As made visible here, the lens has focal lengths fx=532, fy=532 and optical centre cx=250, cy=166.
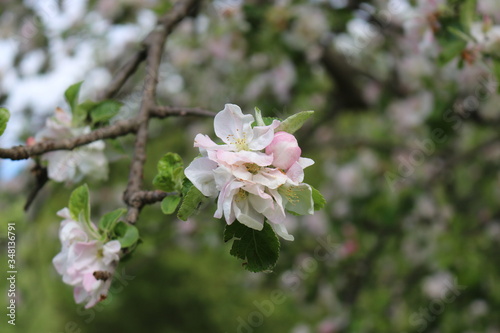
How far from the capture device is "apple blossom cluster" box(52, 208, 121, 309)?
2.88 feet

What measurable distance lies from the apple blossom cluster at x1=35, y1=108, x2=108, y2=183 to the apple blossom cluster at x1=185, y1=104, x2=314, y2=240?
42cm

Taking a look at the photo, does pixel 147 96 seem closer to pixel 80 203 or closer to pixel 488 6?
pixel 80 203

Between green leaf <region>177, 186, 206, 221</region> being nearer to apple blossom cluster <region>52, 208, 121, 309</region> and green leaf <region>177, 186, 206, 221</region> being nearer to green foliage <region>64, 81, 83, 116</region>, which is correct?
apple blossom cluster <region>52, 208, 121, 309</region>

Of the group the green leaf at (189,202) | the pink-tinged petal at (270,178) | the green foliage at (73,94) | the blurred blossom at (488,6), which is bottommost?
the blurred blossom at (488,6)

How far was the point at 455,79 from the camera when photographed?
2172 millimetres

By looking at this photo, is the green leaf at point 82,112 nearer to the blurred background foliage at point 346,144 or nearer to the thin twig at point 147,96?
the thin twig at point 147,96

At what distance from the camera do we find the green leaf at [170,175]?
0.85 meters

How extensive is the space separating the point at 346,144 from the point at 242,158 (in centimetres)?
243

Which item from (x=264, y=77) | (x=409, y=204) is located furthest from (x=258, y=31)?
(x=409, y=204)

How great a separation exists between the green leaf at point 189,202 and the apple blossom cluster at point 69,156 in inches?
15.1

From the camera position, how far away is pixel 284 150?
2.40 ft

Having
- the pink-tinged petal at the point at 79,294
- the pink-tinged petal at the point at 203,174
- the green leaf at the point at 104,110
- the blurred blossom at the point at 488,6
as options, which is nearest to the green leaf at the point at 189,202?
the pink-tinged petal at the point at 203,174

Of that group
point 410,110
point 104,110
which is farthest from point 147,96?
point 410,110

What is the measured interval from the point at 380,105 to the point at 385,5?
1.81ft
